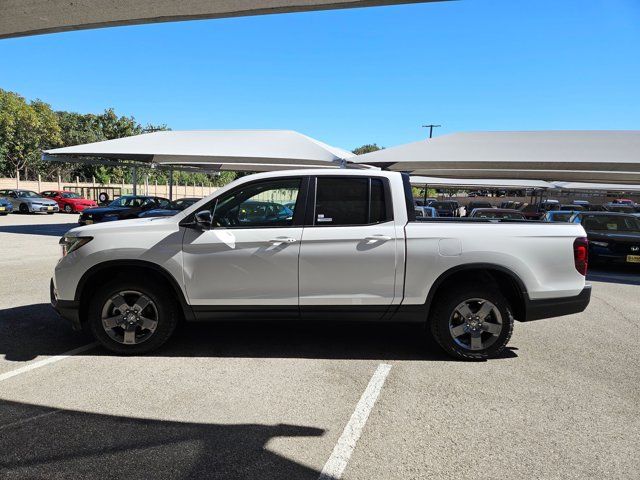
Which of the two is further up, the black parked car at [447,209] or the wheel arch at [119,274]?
the black parked car at [447,209]

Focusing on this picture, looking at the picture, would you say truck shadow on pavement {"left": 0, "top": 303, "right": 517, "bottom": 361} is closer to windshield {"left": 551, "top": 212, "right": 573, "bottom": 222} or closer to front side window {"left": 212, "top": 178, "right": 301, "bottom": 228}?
front side window {"left": 212, "top": 178, "right": 301, "bottom": 228}

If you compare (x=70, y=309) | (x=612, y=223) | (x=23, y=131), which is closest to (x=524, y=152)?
(x=612, y=223)

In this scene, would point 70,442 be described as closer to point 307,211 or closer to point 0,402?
point 0,402

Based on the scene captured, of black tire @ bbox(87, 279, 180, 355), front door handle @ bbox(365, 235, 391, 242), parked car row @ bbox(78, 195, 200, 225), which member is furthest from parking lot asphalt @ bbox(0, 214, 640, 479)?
parked car row @ bbox(78, 195, 200, 225)

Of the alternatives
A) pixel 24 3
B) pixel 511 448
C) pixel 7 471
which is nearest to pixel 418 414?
pixel 511 448

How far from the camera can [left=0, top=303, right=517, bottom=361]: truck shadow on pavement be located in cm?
446

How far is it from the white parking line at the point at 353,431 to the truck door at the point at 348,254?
2.22ft

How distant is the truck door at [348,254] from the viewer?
4.11m

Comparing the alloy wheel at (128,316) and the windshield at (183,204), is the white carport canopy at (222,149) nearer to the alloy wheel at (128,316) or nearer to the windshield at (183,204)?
the windshield at (183,204)

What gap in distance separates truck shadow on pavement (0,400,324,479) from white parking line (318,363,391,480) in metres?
0.13

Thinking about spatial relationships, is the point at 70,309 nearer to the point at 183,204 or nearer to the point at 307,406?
the point at 307,406

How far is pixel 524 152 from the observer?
1352 cm

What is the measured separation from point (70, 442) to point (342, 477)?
70.6 inches

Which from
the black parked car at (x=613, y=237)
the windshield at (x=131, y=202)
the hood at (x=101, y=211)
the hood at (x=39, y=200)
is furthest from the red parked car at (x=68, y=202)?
the black parked car at (x=613, y=237)
